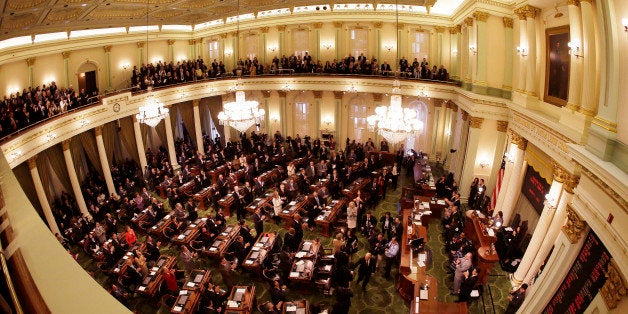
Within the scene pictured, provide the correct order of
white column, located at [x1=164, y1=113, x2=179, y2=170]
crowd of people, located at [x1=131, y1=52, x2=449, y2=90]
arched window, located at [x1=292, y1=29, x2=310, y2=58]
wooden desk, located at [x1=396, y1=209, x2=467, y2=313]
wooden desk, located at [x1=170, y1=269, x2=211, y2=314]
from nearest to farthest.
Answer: wooden desk, located at [x1=396, y1=209, x2=467, y2=313] → wooden desk, located at [x1=170, y1=269, x2=211, y2=314] → crowd of people, located at [x1=131, y1=52, x2=449, y2=90] → white column, located at [x1=164, y1=113, x2=179, y2=170] → arched window, located at [x1=292, y1=29, x2=310, y2=58]

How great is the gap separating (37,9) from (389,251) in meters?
11.3

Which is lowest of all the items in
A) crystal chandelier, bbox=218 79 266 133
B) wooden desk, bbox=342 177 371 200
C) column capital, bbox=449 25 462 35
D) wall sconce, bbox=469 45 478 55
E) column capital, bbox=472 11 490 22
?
wooden desk, bbox=342 177 371 200

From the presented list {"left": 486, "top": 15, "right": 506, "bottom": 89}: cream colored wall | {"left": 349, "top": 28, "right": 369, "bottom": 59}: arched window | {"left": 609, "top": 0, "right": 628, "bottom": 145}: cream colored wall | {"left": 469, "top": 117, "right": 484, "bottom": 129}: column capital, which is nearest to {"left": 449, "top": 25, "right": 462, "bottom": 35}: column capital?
{"left": 486, "top": 15, "right": 506, "bottom": 89}: cream colored wall

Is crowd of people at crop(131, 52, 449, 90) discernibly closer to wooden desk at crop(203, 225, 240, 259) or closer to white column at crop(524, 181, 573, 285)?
wooden desk at crop(203, 225, 240, 259)

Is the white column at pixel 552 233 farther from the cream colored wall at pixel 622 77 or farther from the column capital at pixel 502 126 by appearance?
the column capital at pixel 502 126

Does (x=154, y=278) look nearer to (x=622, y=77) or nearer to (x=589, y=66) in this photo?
(x=622, y=77)

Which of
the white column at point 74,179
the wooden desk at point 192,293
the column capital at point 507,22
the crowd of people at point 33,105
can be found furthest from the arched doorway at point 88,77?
the column capital at point 507,22

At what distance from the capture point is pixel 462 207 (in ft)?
45.3

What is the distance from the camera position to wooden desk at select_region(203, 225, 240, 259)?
10641 millimetres

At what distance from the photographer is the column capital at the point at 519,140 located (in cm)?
1092

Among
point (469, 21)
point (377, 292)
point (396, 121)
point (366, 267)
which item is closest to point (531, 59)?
point (469, 21)

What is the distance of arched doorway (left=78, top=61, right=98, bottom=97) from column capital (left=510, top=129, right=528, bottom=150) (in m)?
18.2

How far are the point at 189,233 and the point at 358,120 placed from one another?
12.1 meters

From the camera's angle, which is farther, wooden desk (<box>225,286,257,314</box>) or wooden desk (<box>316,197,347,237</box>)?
wooden desk (<box>316,197,347,237</box>)
